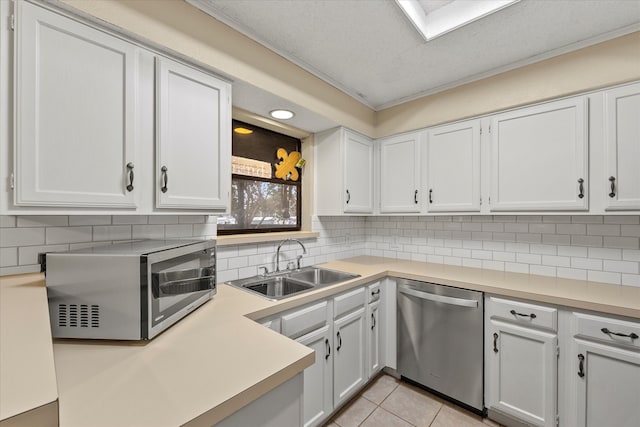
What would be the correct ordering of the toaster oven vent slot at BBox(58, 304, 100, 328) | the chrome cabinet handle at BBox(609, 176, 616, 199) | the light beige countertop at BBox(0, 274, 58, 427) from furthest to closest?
the chrome cabinet handle at BBox(609, 176, 616, 199) → the toaster oven vent slot at BBox(58, 304, 100, 328) → the light beige countertop at BBox(0, 274, 58, 427)

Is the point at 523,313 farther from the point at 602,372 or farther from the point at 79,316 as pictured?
the point at 79,316

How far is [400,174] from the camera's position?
261 centimetres

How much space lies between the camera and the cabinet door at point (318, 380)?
1631 mm

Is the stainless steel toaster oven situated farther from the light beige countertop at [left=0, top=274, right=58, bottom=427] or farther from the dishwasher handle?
the dishwasher handle

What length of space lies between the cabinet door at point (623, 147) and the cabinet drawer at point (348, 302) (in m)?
1.65

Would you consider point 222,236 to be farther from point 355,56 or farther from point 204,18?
point 355,56

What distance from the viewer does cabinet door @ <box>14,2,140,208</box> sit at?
0.99 metres

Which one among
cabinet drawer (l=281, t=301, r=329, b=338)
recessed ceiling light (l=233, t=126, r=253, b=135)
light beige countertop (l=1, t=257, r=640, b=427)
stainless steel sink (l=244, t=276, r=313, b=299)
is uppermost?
recessed ceiling light (l=233, t=126, r=253, b=135)

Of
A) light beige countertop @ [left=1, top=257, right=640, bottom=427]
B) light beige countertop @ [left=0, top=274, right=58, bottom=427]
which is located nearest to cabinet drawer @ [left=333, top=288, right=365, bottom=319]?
light beige countertop @ [left=1, top=257, right=640, bottom=427]

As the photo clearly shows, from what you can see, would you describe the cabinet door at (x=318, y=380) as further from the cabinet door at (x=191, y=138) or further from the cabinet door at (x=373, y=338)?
the cabinet door at (x=191, y=138)

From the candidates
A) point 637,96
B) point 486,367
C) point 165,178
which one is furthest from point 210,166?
point 637,96

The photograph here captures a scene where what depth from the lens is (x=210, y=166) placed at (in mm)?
1520

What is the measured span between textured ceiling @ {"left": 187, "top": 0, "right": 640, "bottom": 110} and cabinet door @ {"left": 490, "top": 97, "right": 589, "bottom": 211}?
0.40 meters

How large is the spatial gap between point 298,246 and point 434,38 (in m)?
1.80
